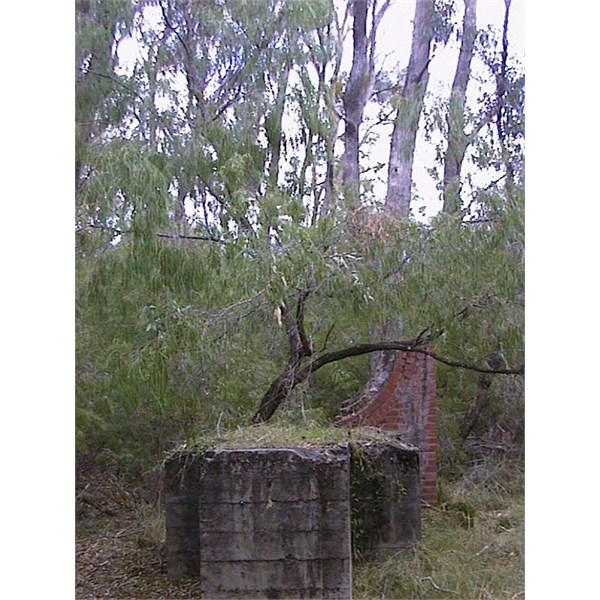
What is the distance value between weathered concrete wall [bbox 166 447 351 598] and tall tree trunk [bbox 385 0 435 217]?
1360 mm

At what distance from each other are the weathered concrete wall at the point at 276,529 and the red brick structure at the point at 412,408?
3.07ft

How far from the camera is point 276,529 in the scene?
126 inches

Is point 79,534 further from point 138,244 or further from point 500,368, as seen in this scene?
point 500,368

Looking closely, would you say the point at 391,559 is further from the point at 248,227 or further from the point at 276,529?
the point at 248,227

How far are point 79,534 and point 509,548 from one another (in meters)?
1.91

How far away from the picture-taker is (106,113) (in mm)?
3525

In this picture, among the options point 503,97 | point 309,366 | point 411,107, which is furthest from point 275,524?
point 503,97

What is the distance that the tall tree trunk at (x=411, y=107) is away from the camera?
152 inches

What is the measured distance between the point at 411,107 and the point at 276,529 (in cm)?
198

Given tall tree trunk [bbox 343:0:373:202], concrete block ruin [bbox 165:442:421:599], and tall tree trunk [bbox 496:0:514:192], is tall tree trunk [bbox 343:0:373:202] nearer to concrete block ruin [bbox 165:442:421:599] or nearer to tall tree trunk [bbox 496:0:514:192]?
tall tree trunk [bbox 496:0:514:192]

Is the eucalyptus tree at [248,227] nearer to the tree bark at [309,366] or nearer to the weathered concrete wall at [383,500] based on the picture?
the tree bark at [309,366]

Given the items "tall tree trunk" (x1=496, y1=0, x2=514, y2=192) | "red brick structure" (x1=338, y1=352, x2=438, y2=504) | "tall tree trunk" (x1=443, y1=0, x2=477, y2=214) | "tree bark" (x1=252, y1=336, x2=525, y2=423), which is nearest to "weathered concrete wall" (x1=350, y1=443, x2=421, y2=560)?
"red brick structure" (x1=338, y1=352, x2=438, y2=504)

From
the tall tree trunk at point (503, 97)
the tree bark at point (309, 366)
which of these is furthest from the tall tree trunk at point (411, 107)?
the tree bark at point (309, 366)
